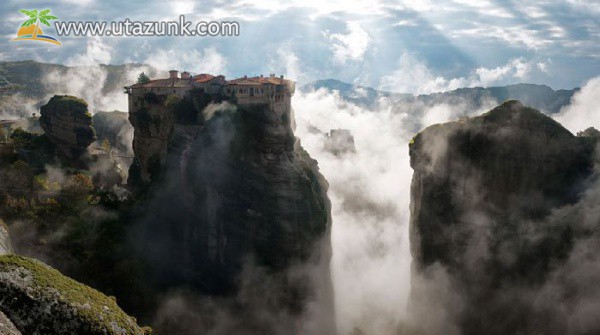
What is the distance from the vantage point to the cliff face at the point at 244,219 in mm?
57875

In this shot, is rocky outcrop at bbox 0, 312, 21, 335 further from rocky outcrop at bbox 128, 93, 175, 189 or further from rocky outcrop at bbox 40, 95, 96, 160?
rocky outcrop at bbox 40, 95, 96, 160

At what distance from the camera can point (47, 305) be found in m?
18.6

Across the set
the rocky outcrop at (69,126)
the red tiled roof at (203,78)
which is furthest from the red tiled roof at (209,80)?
the rocky outcrop at (69,126)

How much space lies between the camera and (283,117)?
59406mm

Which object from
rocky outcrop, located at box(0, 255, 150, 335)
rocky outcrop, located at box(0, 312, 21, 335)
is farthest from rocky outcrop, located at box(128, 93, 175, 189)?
rocky outcrop, located at box(0, 312, 21, 335)

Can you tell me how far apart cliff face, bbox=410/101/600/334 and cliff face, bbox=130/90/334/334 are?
12.8 m

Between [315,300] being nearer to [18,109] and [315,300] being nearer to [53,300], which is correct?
[53,300]

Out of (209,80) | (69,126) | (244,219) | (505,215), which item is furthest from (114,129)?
(505,215)

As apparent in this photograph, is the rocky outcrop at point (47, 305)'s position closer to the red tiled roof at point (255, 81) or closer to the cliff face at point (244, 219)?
the cliff face at point (244, 219)

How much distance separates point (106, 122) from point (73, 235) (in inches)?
3178

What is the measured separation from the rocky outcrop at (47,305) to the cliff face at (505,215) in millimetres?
37194

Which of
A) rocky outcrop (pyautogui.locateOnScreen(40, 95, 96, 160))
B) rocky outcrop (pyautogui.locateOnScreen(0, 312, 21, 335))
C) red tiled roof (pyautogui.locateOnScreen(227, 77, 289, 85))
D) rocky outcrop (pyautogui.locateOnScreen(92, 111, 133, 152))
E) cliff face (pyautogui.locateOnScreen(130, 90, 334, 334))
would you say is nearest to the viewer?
rocky outcrop (pyautogui.locateOnScreen(0, 312, 21, 335))

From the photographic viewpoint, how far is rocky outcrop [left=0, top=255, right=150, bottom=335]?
707 inches

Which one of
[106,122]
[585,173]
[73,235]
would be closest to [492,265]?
[585,173]
